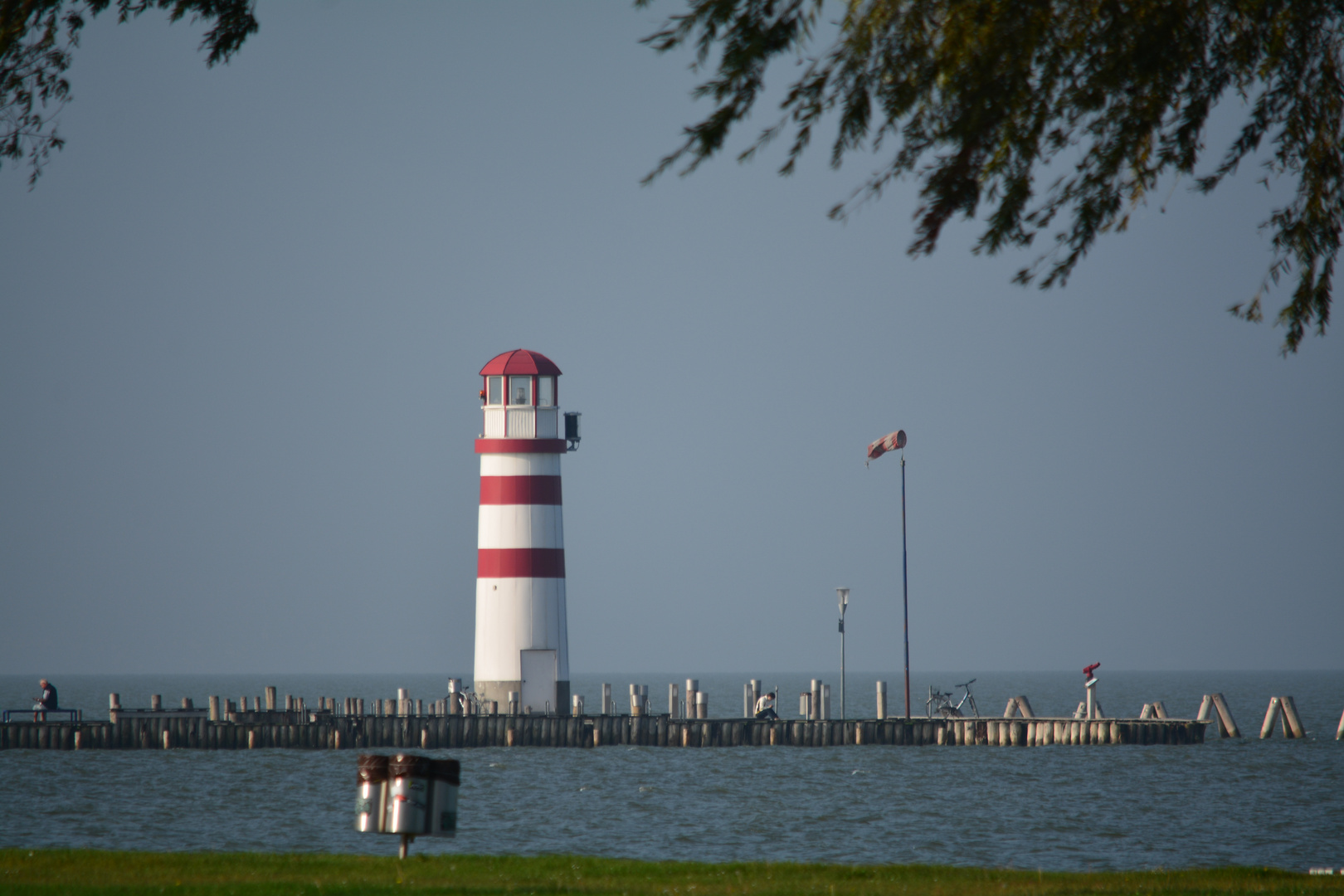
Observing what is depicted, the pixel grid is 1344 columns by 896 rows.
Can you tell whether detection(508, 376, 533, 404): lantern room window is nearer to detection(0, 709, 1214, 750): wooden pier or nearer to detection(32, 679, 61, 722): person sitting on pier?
detection(0, 709, 1214, 750): wooden pier

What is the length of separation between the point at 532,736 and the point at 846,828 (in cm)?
1223

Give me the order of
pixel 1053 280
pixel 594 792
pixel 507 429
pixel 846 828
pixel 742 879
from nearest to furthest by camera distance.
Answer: pixel 1053 280, pixel 742 879, pixel 846 828, pixel 594 792, pixel 507 429

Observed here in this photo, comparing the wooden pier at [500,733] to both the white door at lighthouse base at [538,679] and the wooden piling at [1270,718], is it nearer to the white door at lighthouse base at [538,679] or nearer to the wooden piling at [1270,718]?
the white door at lighthouse base at [538,679]

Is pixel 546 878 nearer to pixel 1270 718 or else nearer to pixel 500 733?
pixel 500 733

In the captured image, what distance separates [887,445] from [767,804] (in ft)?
38.7

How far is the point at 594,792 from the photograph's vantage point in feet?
113

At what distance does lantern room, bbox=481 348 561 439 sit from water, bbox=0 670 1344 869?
861 cm

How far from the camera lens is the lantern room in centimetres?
3750

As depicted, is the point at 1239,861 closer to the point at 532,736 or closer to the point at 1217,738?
the point at 532,736

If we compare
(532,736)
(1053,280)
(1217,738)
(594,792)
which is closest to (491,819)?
(594,792)

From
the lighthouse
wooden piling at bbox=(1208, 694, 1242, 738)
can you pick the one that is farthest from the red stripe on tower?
wooden piling at bbox=(1208, 694, 1242, 738)

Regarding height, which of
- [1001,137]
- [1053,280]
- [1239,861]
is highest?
[1001,137]

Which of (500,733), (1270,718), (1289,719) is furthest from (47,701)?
(1289,719)

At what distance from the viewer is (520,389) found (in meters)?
38.0
